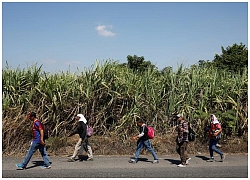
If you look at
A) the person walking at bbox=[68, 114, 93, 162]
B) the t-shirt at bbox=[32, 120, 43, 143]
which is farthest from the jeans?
the t-shirt at bbox=[32, 120, 43, 143]

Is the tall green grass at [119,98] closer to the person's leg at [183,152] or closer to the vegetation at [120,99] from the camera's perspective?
the vegetation at [120,99]

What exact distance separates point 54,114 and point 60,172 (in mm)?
3519

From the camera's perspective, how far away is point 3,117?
1030 centimetres

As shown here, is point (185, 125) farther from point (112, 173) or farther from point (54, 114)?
point (54, 114)

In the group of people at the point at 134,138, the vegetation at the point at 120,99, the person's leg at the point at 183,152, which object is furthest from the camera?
the vegetation at the point at 120,99

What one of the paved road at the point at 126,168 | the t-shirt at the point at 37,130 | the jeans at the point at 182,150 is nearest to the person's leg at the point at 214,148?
the paved road at the point at 126,168

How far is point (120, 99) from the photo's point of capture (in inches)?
450

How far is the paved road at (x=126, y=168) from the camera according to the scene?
7434 mm

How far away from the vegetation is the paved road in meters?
1.70

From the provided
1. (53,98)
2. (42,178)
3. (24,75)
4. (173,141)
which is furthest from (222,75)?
(42,178)

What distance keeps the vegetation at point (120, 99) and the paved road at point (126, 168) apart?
66.8 inches

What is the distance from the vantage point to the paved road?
24.4ft

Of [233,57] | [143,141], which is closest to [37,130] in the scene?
[143,141]

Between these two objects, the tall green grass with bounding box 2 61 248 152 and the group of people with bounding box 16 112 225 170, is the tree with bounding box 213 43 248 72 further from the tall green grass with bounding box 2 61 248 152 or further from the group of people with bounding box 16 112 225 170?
the group of people with bounding box 16 112 225 170
